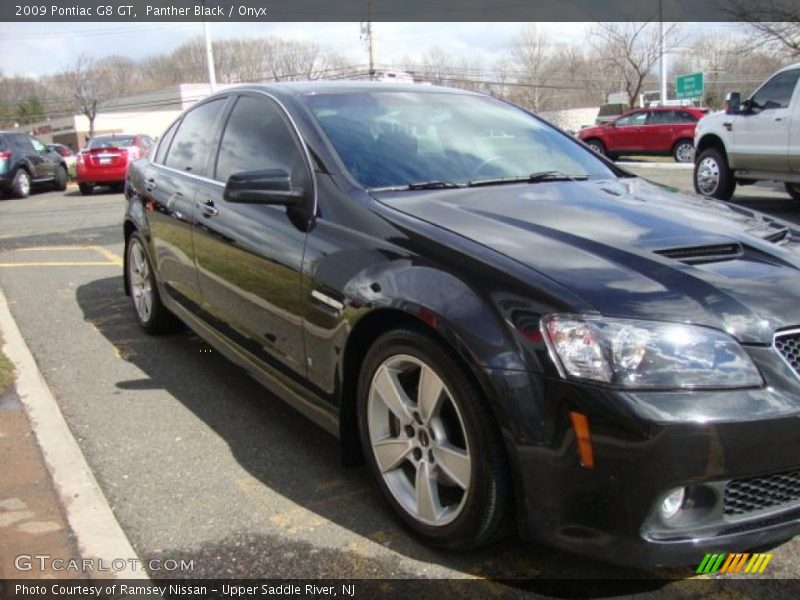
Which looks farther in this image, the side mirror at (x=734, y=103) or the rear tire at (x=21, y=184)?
the rear tire at (x=21, y=184)

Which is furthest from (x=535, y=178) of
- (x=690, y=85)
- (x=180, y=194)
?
(x=690, y=85)

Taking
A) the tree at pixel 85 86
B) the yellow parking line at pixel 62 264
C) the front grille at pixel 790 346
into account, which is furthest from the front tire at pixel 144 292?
the tree at pixel 85 86

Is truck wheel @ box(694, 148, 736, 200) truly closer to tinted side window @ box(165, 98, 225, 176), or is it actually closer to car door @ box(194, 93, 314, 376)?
tinted side window @ box(165, 98, 225, 176)

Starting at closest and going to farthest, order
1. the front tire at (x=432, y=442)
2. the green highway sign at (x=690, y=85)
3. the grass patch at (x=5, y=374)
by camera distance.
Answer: the front tire at (x=432, y=442) → the grass patch at (x=5, y=374) → the green highway sign at (x=690, y=85)

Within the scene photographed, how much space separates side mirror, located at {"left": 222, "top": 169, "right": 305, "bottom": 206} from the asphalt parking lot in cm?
120

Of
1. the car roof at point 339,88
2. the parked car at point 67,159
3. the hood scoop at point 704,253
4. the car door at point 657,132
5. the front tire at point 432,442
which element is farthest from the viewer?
the parked car at point 67,159

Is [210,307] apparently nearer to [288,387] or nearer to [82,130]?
[288,387]

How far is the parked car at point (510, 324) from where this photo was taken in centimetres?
211

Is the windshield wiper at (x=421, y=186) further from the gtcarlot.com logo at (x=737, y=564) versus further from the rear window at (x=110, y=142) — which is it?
the rear window at (x=110, y=142)

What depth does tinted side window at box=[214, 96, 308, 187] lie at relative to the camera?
3.42 m

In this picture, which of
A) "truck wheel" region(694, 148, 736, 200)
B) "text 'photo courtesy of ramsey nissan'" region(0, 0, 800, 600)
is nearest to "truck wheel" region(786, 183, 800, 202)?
"truck wheel" region(694, 148, 736, 200)

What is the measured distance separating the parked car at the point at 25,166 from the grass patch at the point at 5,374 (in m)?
14.3

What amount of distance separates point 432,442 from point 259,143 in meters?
1.93

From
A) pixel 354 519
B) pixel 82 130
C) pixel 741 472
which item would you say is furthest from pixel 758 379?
pixel 82 130
